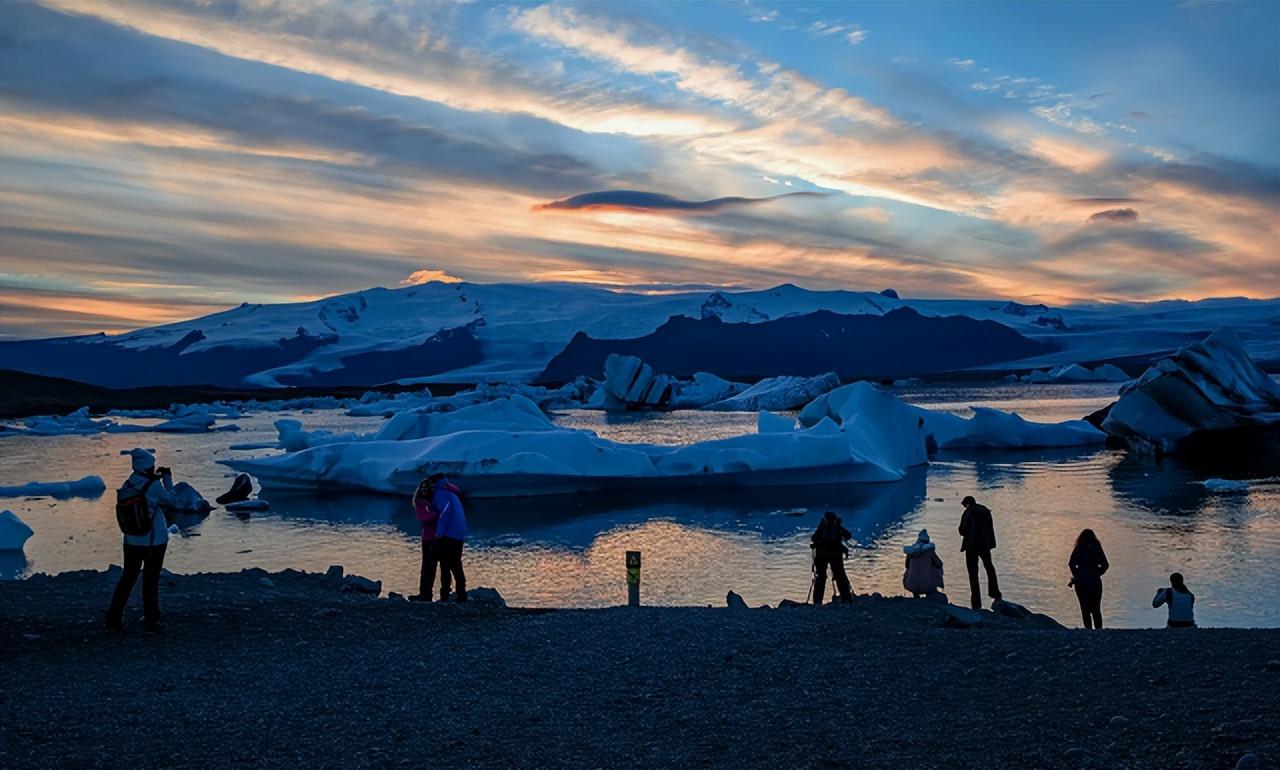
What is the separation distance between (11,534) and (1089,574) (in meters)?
11.6

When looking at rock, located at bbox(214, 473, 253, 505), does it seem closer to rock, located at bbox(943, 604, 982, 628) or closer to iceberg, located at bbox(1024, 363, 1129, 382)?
rock, located at bbox(943, 604, 982, 628)

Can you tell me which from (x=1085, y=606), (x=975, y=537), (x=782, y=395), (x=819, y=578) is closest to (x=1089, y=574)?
(x=1085, y=606)

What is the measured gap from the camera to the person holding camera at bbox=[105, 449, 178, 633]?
610cm

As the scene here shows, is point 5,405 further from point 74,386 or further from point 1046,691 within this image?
point 1046,691

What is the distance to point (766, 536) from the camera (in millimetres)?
13602

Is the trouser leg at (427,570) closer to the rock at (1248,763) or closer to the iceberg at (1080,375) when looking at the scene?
the rock at (1248,763)

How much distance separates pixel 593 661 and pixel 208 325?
16560 centimetres

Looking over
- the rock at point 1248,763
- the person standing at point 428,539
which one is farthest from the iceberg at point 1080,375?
the rock at point 1248,763

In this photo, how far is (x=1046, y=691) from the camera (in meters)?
4.79

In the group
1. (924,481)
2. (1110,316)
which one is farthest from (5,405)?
(1110,316)

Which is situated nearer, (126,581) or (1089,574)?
(126,581)

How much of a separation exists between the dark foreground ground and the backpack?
24.6 inches

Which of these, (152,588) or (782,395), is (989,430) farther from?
(152,588)

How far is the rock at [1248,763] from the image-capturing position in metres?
3.62
